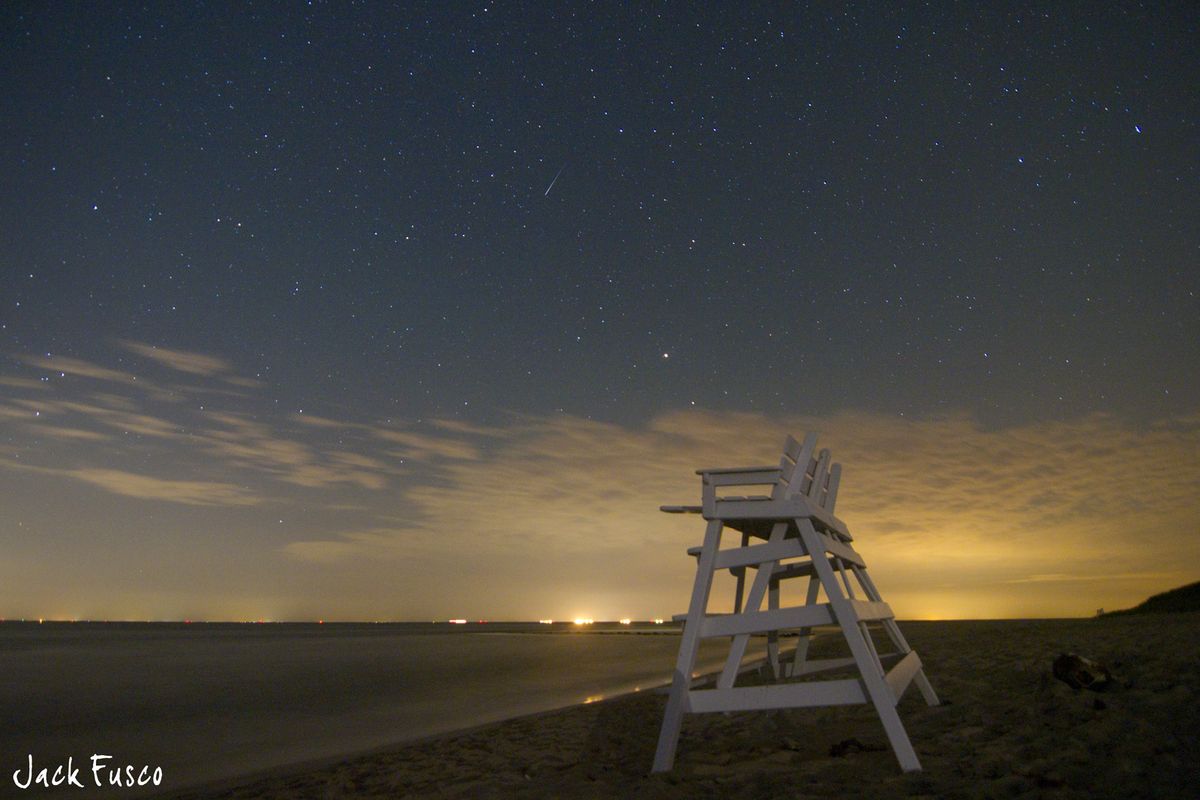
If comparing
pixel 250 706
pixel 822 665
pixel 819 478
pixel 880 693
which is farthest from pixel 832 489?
Result: pixel 250 706

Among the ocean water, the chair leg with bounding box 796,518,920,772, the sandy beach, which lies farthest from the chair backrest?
the ocean water

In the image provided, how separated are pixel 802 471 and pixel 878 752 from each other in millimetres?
1960

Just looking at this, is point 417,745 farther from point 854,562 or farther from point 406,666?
point 406,666

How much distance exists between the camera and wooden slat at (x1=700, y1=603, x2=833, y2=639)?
4.77m

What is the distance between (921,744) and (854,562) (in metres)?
1.31

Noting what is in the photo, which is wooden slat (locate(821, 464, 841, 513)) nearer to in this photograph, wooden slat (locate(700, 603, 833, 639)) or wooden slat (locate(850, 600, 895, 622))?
wooden slat (locate(850, 600, 895, 622))

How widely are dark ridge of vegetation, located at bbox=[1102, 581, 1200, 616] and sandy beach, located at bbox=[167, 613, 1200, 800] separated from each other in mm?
14099

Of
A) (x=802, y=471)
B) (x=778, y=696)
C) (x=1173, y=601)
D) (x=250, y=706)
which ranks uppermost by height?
(x=802, y=471)

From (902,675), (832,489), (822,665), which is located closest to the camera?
(902,675)

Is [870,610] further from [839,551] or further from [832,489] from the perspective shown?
[832,489]

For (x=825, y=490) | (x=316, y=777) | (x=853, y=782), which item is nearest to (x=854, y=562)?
(x=825, y=490)

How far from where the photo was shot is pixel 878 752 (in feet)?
17.1

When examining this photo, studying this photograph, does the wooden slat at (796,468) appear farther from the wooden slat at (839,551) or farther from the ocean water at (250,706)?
the ocean water at (250,706)

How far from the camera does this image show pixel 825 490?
645 centimetres
